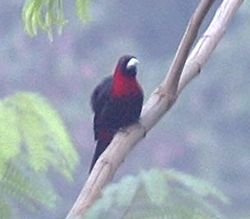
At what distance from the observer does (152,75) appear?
6387 mm

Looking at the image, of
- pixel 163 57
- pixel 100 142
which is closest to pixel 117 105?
pixel 100 142

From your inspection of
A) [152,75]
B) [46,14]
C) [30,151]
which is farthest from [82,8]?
[152,75]

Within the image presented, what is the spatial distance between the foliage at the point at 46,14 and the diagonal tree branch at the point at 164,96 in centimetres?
15

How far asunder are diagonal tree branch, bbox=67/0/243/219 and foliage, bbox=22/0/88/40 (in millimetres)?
150

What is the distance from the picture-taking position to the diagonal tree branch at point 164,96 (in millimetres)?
1656

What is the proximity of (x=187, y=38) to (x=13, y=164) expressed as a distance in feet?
1.17

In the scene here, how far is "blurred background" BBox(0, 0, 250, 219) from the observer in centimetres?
568

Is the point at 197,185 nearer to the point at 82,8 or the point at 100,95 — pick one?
the point at 82,8

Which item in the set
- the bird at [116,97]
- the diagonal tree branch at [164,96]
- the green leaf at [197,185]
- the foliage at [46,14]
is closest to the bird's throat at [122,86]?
the bird at [116,97]

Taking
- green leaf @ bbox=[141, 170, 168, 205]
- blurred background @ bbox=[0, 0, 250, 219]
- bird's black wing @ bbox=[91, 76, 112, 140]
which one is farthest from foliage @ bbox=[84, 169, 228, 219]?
blurred background @ bbox=[0, 0, 250, 219]

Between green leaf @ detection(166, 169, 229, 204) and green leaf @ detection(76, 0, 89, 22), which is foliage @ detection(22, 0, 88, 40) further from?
green leaf @ detection(166, 169, 229, 204)

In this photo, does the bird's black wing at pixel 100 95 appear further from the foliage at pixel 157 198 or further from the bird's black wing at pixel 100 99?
the foliage at pixel 157 198

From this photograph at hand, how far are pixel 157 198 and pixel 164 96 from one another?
467 mm

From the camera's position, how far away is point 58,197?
4.96 ft
